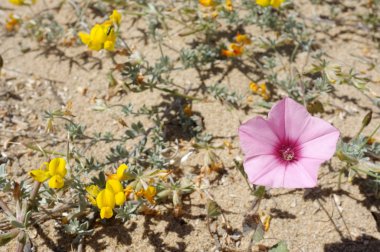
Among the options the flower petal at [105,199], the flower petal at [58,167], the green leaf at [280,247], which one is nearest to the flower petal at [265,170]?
the green leaf at [280,247]

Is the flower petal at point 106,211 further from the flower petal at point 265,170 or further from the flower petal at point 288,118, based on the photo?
the flower petal at point 288,118

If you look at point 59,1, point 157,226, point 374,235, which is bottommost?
point 157,226

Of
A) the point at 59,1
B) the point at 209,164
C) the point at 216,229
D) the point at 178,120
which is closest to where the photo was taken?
the point at 216,229

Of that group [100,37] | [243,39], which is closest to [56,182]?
[100,37]

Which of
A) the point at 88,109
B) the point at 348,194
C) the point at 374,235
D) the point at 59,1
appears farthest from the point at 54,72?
the point at 374,235

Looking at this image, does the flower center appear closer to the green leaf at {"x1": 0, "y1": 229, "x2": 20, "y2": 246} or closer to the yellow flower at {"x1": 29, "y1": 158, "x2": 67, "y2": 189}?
the yellow flower at {"x1": 29, "y1": 158, "x2": 67, "y2": 189}

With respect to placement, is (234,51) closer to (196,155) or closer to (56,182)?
(196,155)

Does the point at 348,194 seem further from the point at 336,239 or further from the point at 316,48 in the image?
the point at 316,48
